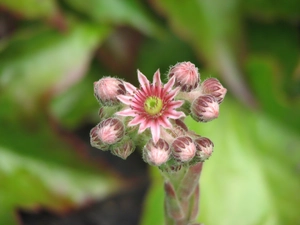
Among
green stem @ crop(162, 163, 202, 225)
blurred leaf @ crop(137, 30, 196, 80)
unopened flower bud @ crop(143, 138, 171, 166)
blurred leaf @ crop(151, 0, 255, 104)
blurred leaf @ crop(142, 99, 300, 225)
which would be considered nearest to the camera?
unopened flower bud @ crop(143, 138, 171, 166)

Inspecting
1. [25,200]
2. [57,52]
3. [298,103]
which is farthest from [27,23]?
[298,103]

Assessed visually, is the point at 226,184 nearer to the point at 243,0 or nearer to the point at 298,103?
the point at 298,103

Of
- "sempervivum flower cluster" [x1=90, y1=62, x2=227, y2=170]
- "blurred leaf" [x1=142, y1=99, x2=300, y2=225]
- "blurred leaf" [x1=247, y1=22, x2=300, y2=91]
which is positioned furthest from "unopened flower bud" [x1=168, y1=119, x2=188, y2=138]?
"blurred leaf" [x1=247, y1=22, x2=300, y2=91]

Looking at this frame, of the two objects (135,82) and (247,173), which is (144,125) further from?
(135,82)

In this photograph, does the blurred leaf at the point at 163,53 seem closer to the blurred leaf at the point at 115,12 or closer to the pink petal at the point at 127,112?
the blurred leaf at the point at 115,12

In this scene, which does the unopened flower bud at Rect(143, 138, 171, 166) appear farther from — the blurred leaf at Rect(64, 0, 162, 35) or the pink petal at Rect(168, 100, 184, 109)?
the blurred leaf at Rect(64, 0, 162, 35)

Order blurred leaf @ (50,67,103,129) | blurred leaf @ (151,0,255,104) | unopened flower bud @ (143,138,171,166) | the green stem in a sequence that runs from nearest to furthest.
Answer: unopened flower bud @ (143,138,171,166) → the green stem → blurred leaf @ (151,0,255,104) → blurred leaf @ (50,67,103,129)

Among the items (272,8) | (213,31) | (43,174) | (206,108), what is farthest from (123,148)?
(272,8)
